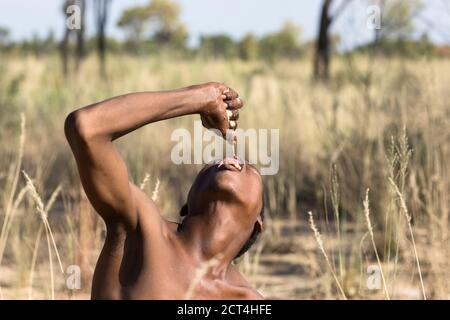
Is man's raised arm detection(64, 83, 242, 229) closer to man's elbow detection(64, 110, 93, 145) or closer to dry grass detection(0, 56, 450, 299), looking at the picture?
man's elbow detection(64, 110, 93, 145)


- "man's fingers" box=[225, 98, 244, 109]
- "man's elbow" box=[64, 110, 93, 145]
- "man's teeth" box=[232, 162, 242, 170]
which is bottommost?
"man's teeth" box=[232, 162, 242, 170]

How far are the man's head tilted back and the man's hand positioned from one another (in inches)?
3.1

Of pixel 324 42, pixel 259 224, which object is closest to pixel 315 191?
pixel 259 224

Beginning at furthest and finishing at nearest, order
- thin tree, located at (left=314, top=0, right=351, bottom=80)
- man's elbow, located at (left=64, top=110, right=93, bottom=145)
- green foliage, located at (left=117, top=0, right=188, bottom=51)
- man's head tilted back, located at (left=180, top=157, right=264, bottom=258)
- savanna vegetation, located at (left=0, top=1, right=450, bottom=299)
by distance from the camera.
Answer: green foliage, located at (left=117, top=0, right=188, bottom=51) → thin tree, located at (left=314, top=0, right=351, bottom=80) → savanna vegetation, located at (left=0, top=1, right=450, bottom=299) → man's head tilted back, located at (left=180, top=157, right=264, bottom=258) → man's elbow, located at (left=64, top=110, right=93, bottom=145)


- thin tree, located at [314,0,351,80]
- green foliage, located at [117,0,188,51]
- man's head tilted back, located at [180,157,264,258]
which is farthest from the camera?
green foliage, located at [117,0,188,51]

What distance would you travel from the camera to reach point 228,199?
183cm

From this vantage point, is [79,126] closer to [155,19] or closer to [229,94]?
[229,94]

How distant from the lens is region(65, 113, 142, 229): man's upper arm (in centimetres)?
170

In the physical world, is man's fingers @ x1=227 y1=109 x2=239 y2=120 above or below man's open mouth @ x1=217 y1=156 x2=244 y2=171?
above

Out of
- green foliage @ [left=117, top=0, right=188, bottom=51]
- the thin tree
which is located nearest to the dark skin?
the thin tree

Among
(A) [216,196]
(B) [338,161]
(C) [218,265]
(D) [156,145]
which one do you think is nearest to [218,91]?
(A) [216,196]

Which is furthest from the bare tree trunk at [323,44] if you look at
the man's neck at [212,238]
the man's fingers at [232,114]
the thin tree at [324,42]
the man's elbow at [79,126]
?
the man's elbow at [79,126]

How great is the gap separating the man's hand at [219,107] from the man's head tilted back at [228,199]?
0.08 metres
